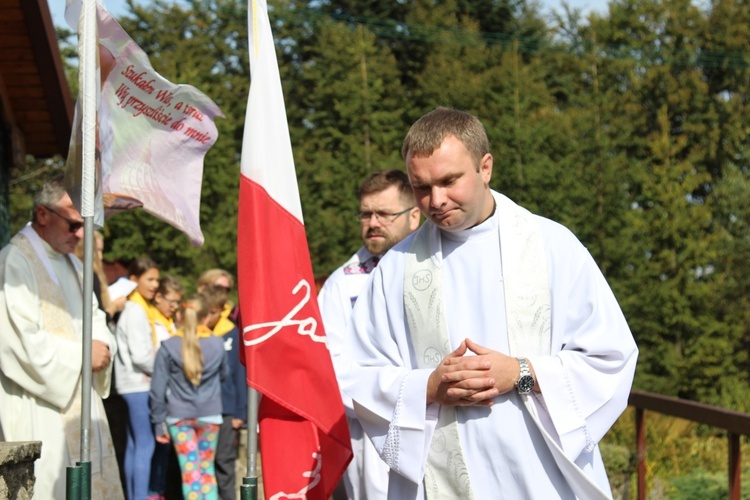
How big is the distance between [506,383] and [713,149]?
27.1 meters

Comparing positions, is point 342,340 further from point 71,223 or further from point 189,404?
point 189,404

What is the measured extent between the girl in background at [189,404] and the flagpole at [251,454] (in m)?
4.14

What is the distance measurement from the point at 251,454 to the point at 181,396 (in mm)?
4305

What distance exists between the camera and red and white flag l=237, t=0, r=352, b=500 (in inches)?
167

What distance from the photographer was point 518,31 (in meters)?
34.4

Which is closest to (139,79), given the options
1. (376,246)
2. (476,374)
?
(376,246)

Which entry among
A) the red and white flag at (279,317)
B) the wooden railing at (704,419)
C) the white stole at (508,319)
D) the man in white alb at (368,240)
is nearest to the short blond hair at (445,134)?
the white stole at (508,319)

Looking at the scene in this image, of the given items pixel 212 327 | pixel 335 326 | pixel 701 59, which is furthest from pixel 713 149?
pixel 335 326

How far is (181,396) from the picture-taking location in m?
8.36

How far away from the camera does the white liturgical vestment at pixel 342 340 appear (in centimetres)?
512

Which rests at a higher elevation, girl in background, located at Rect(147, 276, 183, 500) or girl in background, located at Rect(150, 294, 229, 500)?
girl in background, located at Rect(147, 276, 183, 500)

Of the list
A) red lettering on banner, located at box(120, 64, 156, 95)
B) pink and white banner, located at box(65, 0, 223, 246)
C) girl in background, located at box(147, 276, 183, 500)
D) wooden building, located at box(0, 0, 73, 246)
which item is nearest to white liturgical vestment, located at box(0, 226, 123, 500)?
pink and white banner, located at box(65, 0, 223, 246)

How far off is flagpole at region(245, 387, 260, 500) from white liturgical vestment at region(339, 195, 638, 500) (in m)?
0.52

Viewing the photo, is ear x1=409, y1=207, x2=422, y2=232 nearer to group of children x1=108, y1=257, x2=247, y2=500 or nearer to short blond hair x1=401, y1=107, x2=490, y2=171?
short blond hair x1=401, y1=107, x2=490, y2=171
